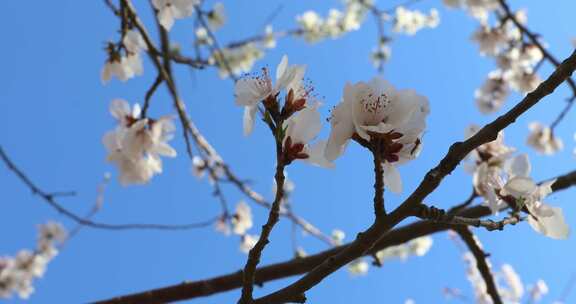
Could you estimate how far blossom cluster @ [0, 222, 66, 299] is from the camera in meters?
5.66

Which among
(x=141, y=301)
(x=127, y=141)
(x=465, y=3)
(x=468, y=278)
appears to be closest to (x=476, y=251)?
(x=141, y=301)

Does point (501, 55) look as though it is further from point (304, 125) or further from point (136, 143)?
point (304, 125)

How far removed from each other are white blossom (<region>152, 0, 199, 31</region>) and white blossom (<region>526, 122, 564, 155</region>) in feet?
10.9

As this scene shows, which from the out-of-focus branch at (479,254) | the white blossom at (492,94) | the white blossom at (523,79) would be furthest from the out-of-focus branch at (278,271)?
the white blossom at (492,94)

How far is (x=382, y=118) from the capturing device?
0.84 metres

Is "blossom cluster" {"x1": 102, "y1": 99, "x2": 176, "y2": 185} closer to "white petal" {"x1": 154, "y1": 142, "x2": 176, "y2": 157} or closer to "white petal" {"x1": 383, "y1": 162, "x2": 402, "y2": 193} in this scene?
"white petal" {"x1": 154, "y1": 142, "x2": 176, "y2": 157}

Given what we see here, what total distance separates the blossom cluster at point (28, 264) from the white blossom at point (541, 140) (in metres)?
4.91

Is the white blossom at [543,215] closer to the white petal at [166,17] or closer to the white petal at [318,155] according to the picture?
the white petal at [318,155]

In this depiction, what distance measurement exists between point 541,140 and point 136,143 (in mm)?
3644

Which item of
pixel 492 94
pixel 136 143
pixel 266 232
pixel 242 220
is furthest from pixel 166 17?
pixel 492 94

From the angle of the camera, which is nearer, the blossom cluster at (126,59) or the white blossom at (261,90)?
the white blossom at (261,90)

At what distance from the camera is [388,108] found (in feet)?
2.80

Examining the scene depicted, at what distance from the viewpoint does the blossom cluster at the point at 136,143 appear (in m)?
2.14

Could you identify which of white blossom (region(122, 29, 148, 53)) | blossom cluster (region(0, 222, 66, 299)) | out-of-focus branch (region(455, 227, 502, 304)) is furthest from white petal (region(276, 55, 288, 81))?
blossom cluster (region(0, 222, 66, 299))
